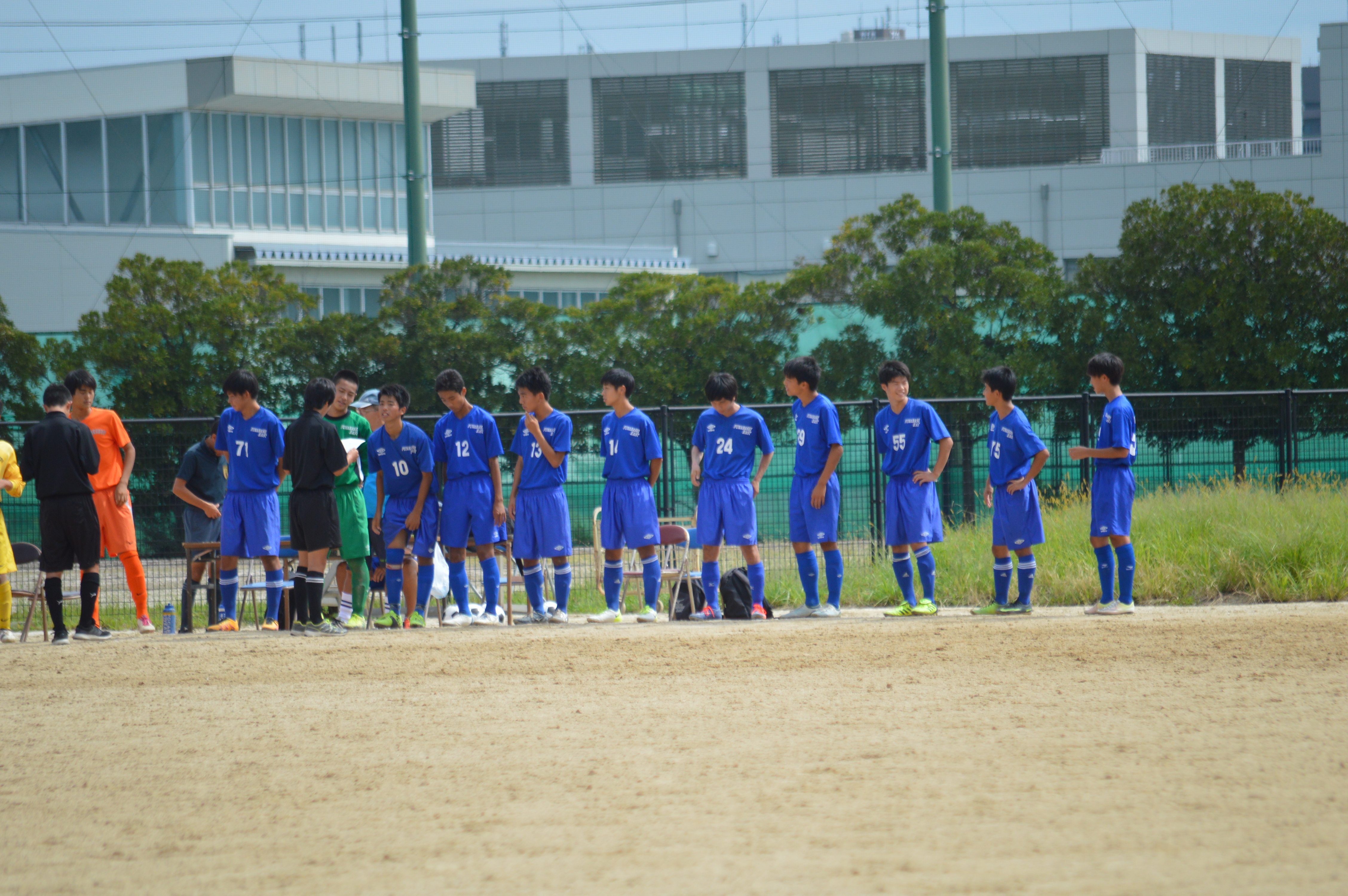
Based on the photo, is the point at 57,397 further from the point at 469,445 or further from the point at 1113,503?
the point at 1113,503

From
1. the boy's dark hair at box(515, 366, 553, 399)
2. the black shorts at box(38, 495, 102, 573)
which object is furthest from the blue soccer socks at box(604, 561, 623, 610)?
the black shorts at box(38, 495, 102, 573)

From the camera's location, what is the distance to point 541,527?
10.4 metres

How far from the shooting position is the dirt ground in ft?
14.6

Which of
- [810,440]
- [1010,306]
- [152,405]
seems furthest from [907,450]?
[152,405]

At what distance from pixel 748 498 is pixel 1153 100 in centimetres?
4815

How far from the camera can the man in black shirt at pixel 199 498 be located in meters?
10.9

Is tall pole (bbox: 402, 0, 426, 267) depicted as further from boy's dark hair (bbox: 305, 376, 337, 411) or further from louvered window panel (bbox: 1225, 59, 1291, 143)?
louvered window panel (bbox: 1225, 59, 1291, 143)

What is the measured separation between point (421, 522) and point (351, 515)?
55 cm

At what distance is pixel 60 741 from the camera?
664cm

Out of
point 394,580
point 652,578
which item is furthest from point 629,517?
point 394,580

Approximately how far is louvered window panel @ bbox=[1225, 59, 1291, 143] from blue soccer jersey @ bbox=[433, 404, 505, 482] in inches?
2040

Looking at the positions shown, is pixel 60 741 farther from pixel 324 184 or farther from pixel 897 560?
pixel 324 184

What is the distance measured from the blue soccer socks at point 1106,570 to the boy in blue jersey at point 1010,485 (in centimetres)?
49

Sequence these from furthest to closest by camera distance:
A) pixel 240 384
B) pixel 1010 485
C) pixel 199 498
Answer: pixel 199 498, pixel 240 384, pixel 1010 485
